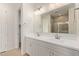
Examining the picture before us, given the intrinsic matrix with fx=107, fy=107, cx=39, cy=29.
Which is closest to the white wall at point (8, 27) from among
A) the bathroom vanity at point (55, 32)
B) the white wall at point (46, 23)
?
the bathroom vanity at point (55, 32)

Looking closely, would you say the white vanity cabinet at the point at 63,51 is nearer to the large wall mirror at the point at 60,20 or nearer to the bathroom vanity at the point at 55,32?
the bathroom vanity at the point at 55,32

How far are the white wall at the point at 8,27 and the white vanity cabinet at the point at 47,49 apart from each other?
0.39m

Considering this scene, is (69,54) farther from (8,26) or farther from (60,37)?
(8,26)

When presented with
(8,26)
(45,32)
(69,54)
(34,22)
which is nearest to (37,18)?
(34,22)

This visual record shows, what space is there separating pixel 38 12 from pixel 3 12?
908 millimetres

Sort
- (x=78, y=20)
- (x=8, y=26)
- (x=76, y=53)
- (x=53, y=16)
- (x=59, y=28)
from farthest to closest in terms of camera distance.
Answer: (x=53, y=16), (x=59, y=28), (x=8, y=26), (x=78, y=20), (x=76, y=53)

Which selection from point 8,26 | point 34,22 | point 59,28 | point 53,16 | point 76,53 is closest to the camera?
point 76,53

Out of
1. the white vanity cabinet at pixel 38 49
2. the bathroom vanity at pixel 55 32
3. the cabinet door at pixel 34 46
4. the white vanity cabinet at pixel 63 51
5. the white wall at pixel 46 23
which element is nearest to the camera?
the white vanity cabinet at pixel 63 51

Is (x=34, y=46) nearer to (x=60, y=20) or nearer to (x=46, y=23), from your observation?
(x=46, y=23)

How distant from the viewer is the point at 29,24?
2357mm

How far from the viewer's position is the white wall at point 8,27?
1.88m

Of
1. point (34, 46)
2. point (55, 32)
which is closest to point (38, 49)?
point (34, 46)

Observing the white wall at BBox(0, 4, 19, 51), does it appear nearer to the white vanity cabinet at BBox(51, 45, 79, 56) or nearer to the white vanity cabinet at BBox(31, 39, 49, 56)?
the white vanity cabinet at BBox(31, 39, 49, 56)

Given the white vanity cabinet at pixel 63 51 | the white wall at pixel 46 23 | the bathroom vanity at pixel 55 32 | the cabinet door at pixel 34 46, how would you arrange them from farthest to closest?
the white wall at pixel 46 23 → the cabinet door at pixel 34 46 → the bathroom vanity at pixel 55 32 → the white vanity cabinet at pixel 63 51
